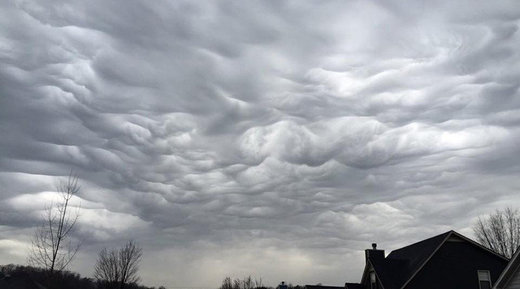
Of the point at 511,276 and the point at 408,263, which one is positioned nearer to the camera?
the point at 511,276

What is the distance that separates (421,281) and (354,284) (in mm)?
8012

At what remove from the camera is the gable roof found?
129 feet

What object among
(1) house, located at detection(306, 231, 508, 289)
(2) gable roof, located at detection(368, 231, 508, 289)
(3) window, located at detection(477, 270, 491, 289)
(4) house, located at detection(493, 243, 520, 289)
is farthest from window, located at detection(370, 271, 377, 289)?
(4) house, located at detection(493, 243, 520, 289)

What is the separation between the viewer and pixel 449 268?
39.5 m

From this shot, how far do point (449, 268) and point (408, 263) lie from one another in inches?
143

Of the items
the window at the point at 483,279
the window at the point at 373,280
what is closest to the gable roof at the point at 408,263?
the window at the point at 373,280

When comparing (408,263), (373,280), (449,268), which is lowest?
(373,280)

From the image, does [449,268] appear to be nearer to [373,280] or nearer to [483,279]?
[483,279]

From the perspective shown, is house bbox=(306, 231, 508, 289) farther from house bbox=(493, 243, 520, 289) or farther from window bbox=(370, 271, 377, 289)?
house bbox=(493, 243, 520, 289)

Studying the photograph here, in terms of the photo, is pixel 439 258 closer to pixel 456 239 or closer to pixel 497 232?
pixel 456 239

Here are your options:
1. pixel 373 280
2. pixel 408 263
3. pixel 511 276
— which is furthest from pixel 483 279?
pixel 511 276

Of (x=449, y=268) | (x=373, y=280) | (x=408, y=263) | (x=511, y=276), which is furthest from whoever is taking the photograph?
(x=373, y=280)

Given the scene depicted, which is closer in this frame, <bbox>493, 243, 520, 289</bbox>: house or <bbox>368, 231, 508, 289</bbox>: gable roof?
<bbox>493, 243, 520, 289</bbox>: house

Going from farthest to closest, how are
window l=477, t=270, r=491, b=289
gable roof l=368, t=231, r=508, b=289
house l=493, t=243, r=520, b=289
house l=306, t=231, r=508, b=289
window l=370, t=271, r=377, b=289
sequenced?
window l=370, t=271, r=377, b=289, window l=477, t=270, r=491, b=289, gable roof l=368, t=231, r=508, b=289, house l=306, t=231, r=508, b=289, house l=493, t=243, r=520, b=289
